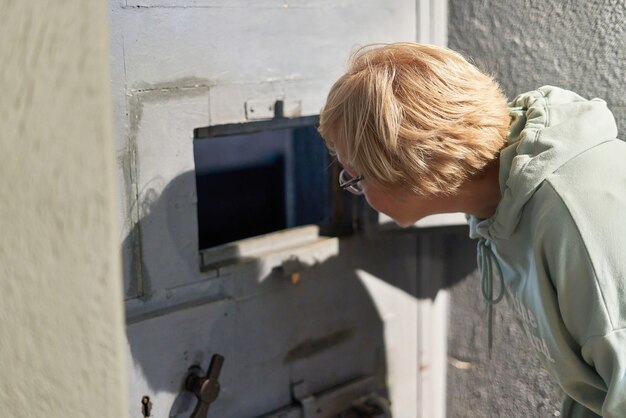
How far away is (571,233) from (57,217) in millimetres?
966

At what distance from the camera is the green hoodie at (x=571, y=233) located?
4.15ft

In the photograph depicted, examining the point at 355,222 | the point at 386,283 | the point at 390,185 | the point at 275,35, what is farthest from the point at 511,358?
the point at 275,35

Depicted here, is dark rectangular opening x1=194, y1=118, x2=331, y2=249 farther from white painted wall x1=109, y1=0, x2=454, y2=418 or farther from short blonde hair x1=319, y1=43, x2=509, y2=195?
short blonde hair x1=319, y1=43, x2=509, y2=195

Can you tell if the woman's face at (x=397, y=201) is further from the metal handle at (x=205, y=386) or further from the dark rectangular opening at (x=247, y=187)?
the dark rectangular opening at (x=247, y=187)


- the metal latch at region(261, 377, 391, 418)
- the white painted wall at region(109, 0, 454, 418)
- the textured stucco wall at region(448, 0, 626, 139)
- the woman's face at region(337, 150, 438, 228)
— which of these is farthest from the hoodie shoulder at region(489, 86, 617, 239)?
the metal latch at region(261, 377, 391, 418)

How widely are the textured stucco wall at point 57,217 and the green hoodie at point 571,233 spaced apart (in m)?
0.93

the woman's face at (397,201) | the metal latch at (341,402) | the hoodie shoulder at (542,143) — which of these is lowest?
the metal latch at (341,402)

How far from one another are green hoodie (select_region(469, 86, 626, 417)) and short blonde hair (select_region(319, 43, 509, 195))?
0.22 ft

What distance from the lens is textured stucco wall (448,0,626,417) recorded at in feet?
6.06

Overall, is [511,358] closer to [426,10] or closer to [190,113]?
[426,10]

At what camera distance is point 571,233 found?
1279mm

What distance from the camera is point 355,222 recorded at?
7.22 feet

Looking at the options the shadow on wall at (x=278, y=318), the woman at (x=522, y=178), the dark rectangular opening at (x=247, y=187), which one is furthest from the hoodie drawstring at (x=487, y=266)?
the dark rectangular opening at (x=247, y=187)

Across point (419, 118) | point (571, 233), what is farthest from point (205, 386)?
point (571, 233)
